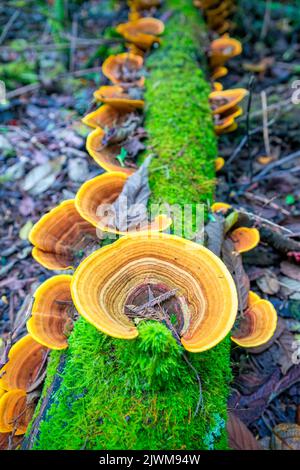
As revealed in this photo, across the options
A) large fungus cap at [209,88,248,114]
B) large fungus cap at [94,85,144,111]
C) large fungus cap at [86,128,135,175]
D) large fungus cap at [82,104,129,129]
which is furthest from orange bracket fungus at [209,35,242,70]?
large fungus cap at [86,128,135,175]

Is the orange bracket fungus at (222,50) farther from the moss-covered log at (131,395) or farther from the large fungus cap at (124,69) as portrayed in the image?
the moss-covered log at (131,395)

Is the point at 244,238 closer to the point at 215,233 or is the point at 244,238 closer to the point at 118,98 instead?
the point at 215,233

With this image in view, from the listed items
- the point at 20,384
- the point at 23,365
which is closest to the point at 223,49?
the point at 23,365

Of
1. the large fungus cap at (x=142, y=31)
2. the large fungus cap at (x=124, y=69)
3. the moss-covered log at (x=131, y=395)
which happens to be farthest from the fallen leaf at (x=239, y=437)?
the large fungus cap at (x=142, y=31)

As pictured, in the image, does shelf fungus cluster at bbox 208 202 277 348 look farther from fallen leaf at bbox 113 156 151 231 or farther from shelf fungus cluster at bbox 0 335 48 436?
shelf fungus cluster at bbox 0 335 48 436

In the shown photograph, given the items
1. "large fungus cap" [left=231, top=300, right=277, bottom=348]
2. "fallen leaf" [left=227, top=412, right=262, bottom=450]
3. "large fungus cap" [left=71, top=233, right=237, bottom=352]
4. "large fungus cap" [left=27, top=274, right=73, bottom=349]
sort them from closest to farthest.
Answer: "large fungus cap" [left=71, top=233, right=237, bottom=352] < "fallen leaf" [left=227, top=412, right=262, bottom=450] < "large fungus cap" [left=27, top=274, right=73, bottom=349] < "large fungus cap" [left=231, top=300, right=277, bottom=348]

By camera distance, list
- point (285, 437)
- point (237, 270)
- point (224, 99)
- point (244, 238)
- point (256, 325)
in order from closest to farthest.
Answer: point (285, 437), point (256, 325), point (237, 270), point (244, 238), point (224, 99)
